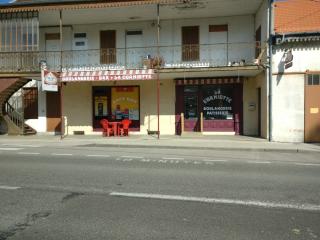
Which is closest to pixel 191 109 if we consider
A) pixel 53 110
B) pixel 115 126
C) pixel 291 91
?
pixel 115 126

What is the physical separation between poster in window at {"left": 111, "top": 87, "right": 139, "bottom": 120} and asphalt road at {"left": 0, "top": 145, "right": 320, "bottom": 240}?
10.9m

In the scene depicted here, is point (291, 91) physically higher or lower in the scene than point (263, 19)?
lower

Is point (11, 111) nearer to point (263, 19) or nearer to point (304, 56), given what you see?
point (263, 19)

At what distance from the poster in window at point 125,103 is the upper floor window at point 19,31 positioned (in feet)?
16.0

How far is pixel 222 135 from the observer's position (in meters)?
22.5

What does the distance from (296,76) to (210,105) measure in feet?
17.1

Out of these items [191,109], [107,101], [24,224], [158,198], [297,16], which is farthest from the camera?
[107,101]

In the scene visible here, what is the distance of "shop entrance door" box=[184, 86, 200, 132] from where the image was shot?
23.0 metres

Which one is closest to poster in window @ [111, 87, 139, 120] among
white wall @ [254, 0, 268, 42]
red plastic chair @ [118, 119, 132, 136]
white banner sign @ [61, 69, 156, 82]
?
red plastic chair @ [118, 119, 132, 136]

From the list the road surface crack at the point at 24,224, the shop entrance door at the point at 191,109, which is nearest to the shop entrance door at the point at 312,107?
the shop entrance door at the point at 191,109

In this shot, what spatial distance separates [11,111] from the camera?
23750 mm

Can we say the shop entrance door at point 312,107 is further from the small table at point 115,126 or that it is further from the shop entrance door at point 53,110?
the shop entrance door at point 53,110

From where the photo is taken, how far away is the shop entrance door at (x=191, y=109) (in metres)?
23.0

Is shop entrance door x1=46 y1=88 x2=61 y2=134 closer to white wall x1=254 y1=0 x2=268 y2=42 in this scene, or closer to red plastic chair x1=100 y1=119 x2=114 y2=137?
red plastic chair x1=100 y1=119 x2=114 y2=137
